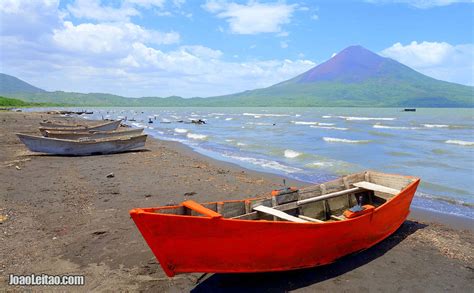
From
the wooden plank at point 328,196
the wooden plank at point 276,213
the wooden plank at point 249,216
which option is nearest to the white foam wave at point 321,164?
the wooden plank at point 328,196

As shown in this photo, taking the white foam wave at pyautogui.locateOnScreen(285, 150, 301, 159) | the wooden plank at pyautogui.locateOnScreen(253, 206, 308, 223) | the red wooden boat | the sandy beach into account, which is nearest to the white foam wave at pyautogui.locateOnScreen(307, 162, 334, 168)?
the white foam wave at pyautogui.locateOnScreen(285, 150, 301, 159)

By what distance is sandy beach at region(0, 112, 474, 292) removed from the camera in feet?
20.4

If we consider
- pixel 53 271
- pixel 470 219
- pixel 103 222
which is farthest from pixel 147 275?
pixel 470 219

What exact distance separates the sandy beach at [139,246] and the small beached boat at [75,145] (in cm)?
570

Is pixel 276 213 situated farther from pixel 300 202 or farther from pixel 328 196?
pixel 328 196

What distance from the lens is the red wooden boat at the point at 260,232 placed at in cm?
521

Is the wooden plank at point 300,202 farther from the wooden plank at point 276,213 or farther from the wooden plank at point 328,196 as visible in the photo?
the wooden plank at point 276,213

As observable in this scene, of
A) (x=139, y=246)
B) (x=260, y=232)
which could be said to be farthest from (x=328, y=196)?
(x=139, y=246)

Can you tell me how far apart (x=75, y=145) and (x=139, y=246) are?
14390 mm

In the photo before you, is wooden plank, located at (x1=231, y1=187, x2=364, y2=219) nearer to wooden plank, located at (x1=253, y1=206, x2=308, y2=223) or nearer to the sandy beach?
wooden plank, located at (x1=253, y1=206, x2=308, y2=223)

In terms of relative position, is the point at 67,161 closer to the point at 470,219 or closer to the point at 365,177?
the point at 365,177

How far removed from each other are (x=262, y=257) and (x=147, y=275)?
2.13 meters

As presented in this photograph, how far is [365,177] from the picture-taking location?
1035 centimetres

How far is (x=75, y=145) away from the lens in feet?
65.1
